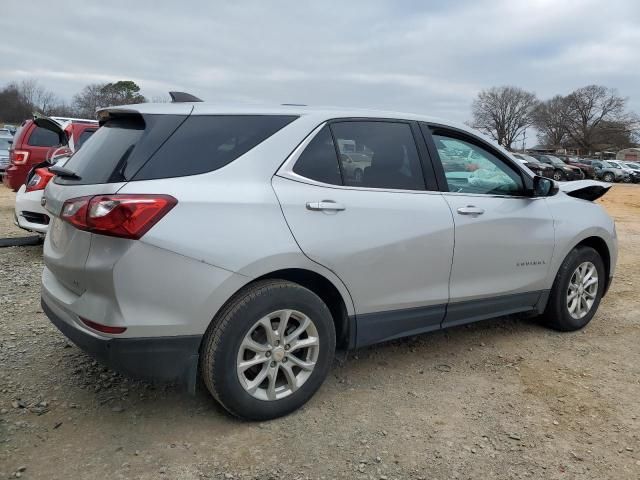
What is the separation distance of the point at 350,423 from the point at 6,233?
7.28 m

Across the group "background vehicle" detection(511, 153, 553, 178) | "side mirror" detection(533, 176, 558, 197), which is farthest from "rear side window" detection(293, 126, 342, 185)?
"background vehicle" detection(511, 153, 553, 178)

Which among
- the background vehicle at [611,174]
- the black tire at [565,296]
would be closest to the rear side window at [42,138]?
the black tire at [565,296]

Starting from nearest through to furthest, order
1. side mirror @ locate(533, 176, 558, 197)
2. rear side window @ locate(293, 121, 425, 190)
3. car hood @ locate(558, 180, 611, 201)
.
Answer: rear side window @ locate(293, 121, 425, 190) < side mirror @ locate(533, 176, 558, 197) < car hood @ locate(558, 180, 611, 201)

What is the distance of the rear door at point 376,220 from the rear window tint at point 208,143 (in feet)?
0.73

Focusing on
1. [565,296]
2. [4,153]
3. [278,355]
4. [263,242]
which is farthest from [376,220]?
[4,153]

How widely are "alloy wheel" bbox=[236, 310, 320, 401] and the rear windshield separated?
2.81 ft

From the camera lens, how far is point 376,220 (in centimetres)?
316

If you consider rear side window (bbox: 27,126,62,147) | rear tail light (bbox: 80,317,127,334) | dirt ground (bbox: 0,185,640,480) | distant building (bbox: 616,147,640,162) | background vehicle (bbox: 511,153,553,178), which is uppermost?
distant building (bbox: 616,147,640,162)

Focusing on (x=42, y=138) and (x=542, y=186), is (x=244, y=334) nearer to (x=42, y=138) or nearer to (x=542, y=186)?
(x=542, y=186)

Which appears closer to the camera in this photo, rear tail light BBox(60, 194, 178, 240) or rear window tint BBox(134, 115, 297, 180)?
rear tail light BBox(60, 194, 178, 240)

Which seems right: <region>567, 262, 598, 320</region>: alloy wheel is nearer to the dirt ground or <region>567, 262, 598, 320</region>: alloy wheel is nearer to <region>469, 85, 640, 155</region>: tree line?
the dirt ground

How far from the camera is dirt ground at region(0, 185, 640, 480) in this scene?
263 centimetres

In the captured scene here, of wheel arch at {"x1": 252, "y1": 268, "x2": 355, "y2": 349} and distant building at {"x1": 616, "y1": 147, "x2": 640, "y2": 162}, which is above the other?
distant building at {"x1": 616, "y1": 147, "x2": 640, "y2": 162}

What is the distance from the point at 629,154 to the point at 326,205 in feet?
297
